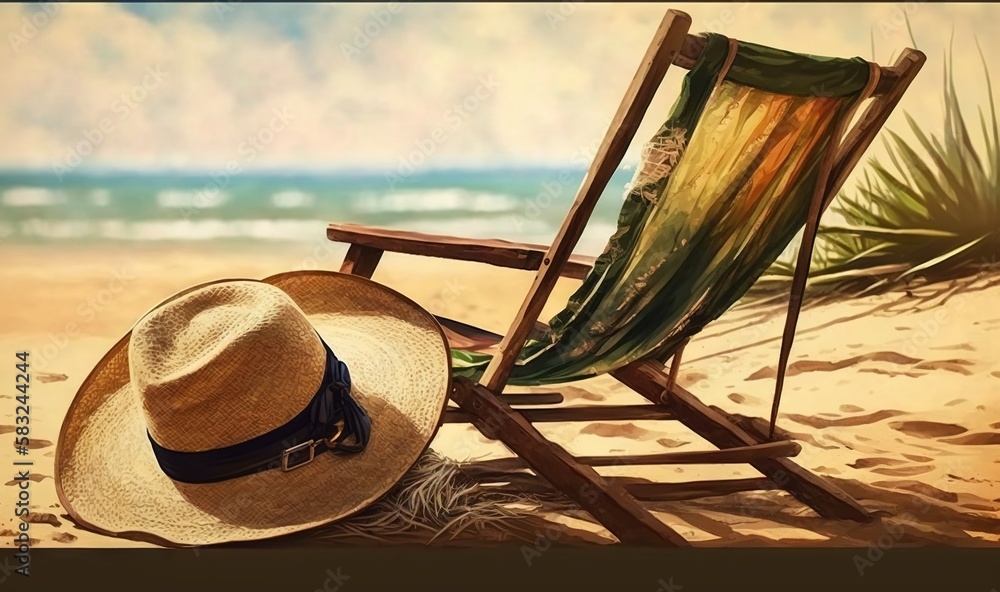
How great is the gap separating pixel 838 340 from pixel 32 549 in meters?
2.16

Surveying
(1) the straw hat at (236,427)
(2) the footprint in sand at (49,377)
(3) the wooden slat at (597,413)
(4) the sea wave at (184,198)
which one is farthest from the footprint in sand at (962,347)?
(2) the footprint in sand at (49,377)

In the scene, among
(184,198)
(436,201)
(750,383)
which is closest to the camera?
(184,198)

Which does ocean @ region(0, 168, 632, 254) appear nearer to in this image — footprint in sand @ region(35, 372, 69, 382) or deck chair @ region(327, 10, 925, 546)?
footprint in sand @ region(35, 372, 69, 382)

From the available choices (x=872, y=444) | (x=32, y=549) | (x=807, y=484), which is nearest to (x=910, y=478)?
(x=872, y=444)

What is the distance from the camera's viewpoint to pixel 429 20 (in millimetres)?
2859

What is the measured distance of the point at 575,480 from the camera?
218 cm

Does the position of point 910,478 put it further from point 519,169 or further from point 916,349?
point 519,169

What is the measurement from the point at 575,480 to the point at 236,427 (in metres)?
0.73

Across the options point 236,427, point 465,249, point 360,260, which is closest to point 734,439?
point 465,249

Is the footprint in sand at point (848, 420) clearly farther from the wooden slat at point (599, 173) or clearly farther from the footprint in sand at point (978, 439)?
the wooden slat at point (599, 173)

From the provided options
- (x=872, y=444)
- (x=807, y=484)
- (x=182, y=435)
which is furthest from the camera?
(x=872, y=444)

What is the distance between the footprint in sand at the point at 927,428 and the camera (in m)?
2.64

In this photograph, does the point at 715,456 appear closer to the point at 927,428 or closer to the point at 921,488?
the point at 921,488

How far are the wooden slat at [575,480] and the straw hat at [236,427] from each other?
123 mm
